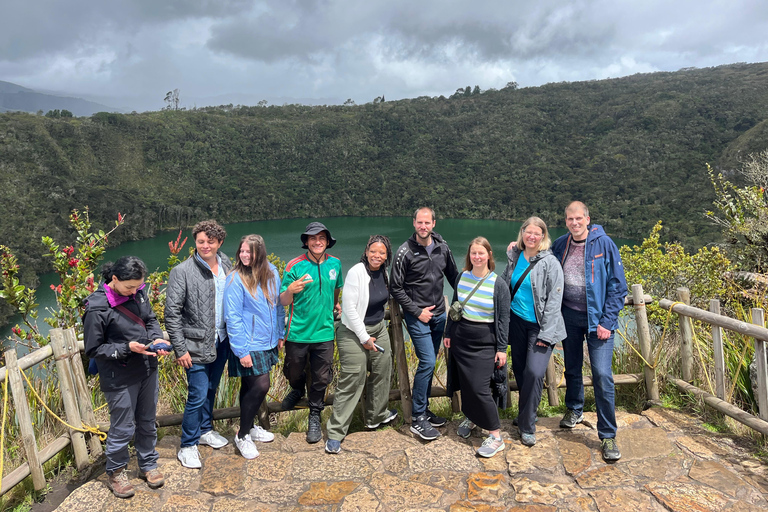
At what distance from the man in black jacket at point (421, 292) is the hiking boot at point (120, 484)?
1.54 metres

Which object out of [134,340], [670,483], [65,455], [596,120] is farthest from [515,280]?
[596,120]

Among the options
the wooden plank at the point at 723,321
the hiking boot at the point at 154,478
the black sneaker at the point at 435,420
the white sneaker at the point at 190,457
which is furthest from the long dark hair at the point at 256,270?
the wooden plank at the point at 723,321

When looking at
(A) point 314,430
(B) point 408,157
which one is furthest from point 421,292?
(B) point 408,157

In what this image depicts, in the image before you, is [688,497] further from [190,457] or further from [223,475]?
[190,457]

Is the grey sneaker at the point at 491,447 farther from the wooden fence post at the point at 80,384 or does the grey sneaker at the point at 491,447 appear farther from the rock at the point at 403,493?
the wooden fence post at the point at 80,384

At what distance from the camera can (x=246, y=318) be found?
2424 mm

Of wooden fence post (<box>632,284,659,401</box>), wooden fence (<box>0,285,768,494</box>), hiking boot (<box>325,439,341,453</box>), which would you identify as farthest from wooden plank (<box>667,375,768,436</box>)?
hiking boot (<box>325,439,341,453</box>)

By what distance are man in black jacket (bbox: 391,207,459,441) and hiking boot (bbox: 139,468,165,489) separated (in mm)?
1398

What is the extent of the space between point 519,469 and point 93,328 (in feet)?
7.25

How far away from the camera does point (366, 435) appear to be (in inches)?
106

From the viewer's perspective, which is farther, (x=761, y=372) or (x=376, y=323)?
(x=376, y=323)

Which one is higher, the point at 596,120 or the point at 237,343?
the point at 596,120

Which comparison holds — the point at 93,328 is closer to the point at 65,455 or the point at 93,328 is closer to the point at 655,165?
the point at 65,455

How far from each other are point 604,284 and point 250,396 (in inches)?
82.3
